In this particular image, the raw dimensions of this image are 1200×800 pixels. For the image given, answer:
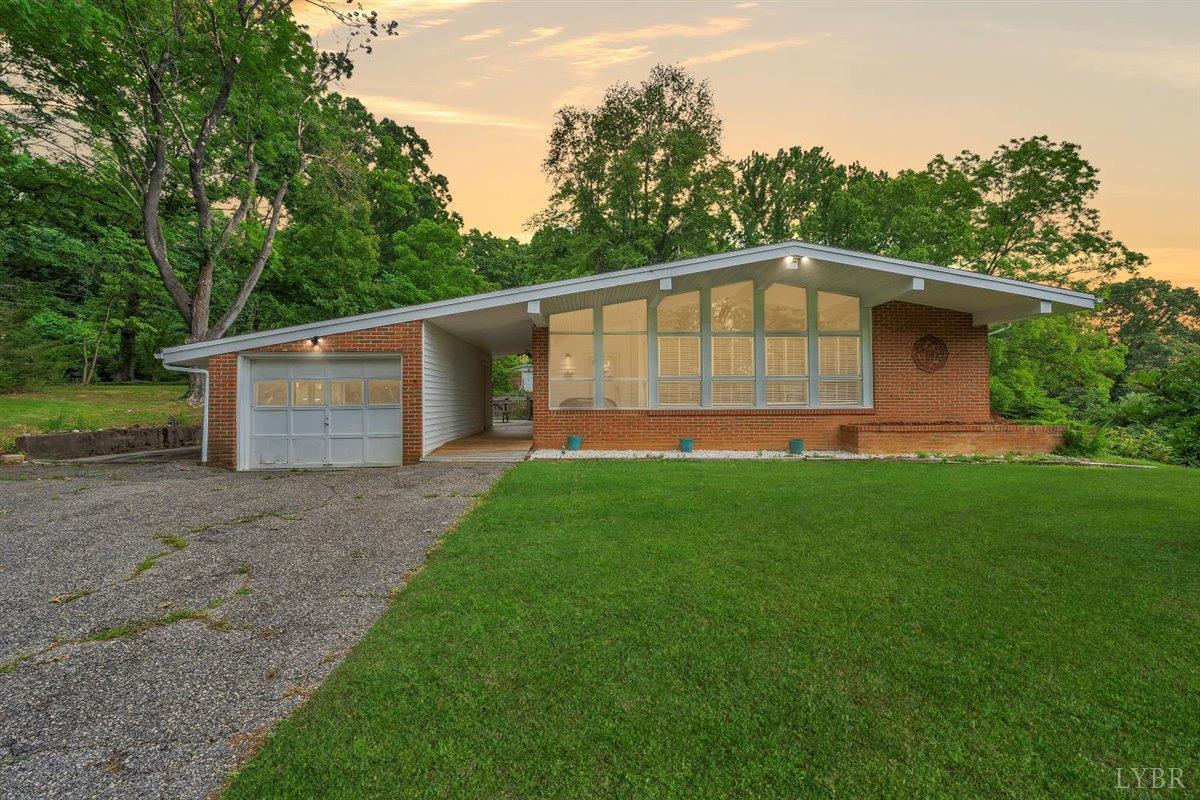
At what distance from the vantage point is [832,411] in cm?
1065

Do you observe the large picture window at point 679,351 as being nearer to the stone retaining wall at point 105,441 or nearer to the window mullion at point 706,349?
the window mullion at point 706,349

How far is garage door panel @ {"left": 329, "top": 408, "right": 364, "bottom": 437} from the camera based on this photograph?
9273 mm

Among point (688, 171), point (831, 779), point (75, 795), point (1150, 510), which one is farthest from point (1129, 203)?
point (75, 795)

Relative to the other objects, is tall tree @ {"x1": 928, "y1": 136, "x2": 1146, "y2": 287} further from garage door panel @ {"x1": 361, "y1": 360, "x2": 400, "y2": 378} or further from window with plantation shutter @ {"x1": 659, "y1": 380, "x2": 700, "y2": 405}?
garage door panel @ {"x1": 361, "y1": 360, "x2": 400, "y2": 378}

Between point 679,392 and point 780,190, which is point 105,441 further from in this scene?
point 780,190

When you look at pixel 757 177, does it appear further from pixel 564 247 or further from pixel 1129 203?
pixel 1129 203

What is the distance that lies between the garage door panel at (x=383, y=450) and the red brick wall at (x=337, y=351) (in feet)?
0.72

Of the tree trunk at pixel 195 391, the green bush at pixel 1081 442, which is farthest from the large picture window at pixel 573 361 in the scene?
the tree trunk at pixel 195 391

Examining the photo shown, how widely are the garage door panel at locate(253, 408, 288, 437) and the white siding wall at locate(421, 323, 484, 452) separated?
7.94 ft

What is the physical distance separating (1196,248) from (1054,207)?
4.19 metres

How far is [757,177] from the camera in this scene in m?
24.6

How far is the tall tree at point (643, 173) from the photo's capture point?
22594 mm

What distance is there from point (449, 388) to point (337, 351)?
10.0ft

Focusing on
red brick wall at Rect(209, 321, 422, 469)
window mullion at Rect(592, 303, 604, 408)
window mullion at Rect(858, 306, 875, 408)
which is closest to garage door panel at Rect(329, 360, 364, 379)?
red brick wall at Rect(209, 321, 422, 469)
